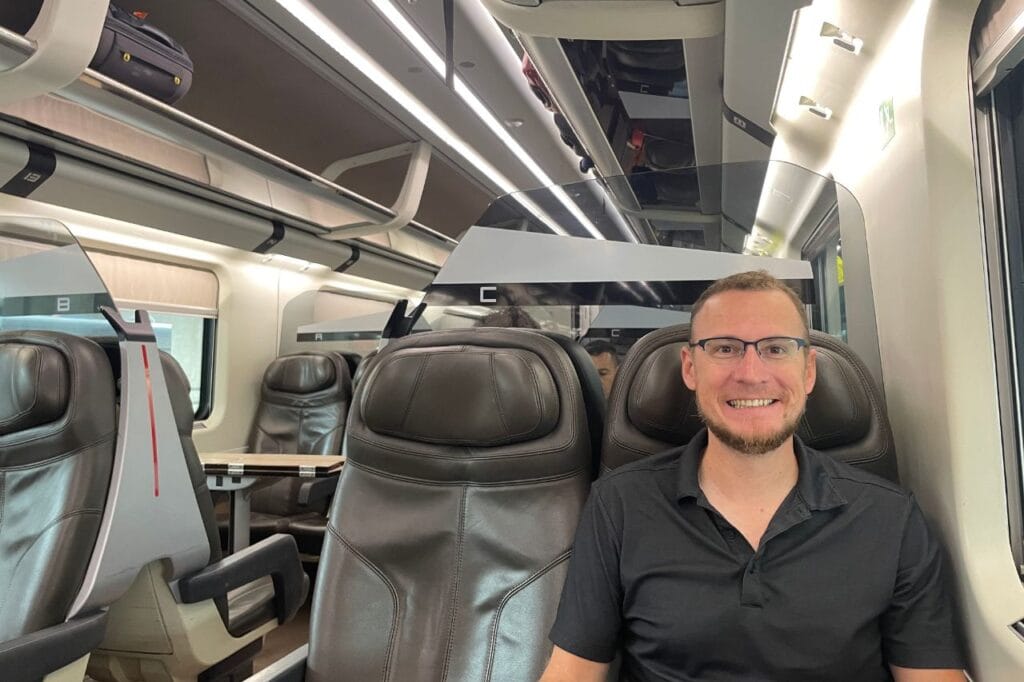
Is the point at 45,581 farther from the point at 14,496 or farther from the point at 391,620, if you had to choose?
the point at 391,620

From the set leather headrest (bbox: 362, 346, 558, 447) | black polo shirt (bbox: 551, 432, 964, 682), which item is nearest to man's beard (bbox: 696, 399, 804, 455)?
black polo shirt (bbox: 551, 432, 964, 682)

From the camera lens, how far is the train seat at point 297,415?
507cm

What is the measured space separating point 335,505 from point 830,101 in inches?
77.3

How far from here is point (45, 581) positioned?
2033mm

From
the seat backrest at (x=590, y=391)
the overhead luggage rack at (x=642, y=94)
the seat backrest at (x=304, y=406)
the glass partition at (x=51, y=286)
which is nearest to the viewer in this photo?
the seat backrest at (x=590, y=391)

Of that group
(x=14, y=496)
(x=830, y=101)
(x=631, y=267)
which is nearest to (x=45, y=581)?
(x=14, y=496)

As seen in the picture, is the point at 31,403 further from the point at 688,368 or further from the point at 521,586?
the point at 688,368

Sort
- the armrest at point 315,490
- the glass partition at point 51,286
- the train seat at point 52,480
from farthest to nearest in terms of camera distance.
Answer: the armrest at point 315,490, the glass partition at point 51,286, the train seat at point 52,480

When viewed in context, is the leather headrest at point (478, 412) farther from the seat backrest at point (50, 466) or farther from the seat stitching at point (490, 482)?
the seat backrest at point (50, 466)

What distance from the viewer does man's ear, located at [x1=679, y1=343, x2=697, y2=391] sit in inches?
60.1

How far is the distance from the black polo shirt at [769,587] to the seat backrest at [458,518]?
0.17m

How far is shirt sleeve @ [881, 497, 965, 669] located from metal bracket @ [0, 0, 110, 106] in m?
2.80

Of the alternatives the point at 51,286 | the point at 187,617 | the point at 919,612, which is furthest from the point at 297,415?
the point at 919,612

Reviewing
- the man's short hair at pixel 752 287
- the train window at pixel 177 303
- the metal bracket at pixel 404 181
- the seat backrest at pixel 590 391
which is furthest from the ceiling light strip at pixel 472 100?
the train window at pixel 177 303
